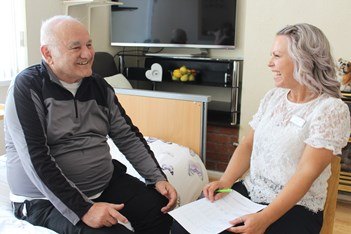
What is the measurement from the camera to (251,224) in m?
1.14

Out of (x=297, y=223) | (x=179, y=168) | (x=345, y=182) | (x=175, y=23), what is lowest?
(x=345, y=182)

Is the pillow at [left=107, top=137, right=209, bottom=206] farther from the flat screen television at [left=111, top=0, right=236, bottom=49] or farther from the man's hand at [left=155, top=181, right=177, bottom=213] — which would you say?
the flat screen television at [left=111, top=0, right=236, bottom=49]

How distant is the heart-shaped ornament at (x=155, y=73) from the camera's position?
3.51 meters

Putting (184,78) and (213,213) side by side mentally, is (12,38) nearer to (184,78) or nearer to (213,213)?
(184,78)

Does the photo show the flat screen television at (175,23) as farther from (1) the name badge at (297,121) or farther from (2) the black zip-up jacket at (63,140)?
(1) the name badge at (297,121)

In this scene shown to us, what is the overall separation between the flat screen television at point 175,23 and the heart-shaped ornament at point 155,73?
20 centimetres

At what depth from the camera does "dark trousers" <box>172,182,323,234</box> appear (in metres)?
1.20

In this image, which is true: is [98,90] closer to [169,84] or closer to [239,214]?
[239,214]

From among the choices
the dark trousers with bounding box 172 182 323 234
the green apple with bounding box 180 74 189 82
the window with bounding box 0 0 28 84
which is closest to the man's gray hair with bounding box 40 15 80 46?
the dark trousers with bounding box 172 182 323 234

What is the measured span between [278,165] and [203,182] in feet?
3.14

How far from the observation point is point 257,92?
2.90m

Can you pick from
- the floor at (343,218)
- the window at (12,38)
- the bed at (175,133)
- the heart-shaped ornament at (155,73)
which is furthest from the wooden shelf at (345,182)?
the window at (12,38)

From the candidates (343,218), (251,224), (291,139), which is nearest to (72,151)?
(251,224)

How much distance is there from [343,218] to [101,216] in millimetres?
1889
